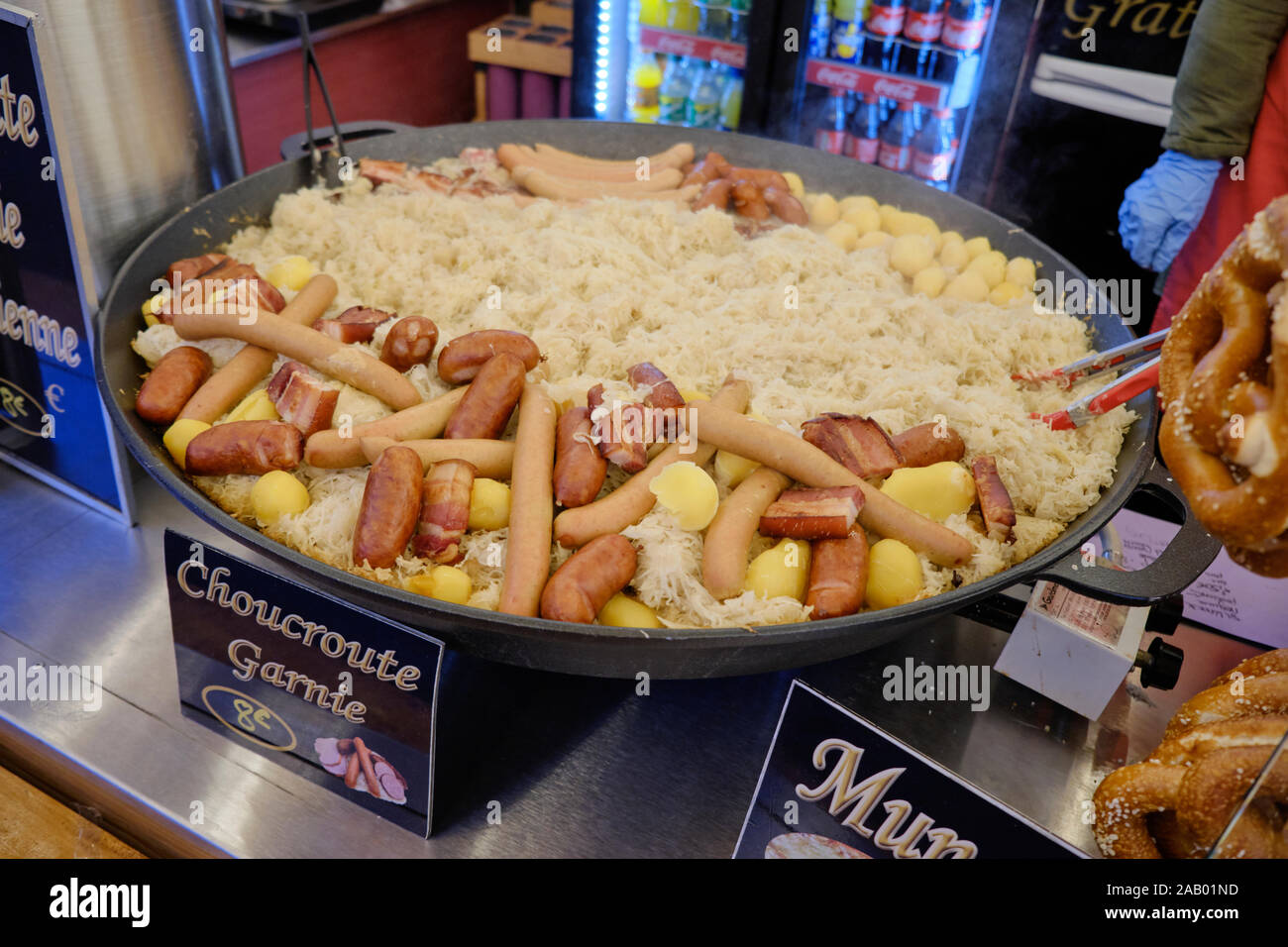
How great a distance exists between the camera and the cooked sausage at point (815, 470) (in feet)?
5.28

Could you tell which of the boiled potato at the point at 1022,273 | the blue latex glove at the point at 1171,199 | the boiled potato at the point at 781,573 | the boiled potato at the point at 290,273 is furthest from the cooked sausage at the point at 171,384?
the blue latex glove at the point at 1171,199

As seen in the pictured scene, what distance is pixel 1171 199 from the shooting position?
2951 mm

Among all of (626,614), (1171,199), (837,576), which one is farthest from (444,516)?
(1171,199)

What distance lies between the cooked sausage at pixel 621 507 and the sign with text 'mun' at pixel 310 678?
335 millimetres

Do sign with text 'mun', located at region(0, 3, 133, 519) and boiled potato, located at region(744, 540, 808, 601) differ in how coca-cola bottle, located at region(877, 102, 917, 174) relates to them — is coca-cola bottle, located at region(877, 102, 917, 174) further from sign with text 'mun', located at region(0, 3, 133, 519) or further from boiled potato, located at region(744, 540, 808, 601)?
sign with text 'mun', located at region(0, 3, 133, 519)

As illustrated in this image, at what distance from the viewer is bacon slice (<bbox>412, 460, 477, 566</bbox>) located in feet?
5.16

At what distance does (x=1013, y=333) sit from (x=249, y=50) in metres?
4.76

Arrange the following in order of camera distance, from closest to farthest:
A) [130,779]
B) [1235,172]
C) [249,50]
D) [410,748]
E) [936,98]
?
[410,748] < [130,779] < [1235,172] < [936,98] < [249,50]

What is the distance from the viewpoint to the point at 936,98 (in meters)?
4.22

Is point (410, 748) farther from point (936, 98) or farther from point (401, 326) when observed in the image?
point (936, 98)

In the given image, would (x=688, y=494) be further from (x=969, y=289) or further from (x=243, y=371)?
(x=969, y=289)

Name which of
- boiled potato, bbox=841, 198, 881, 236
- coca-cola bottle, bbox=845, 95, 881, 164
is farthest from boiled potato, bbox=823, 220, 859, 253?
coca-cola bottle, bbox=845, 95, 881, 164

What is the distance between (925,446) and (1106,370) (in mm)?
517

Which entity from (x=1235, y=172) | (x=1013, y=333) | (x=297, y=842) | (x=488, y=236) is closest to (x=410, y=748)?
(x=297, y=842)
